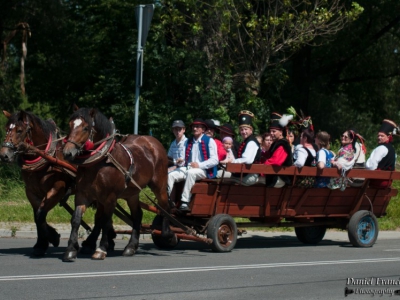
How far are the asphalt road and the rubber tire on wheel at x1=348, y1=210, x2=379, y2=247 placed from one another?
0.72 ft

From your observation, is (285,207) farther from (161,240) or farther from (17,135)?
(17,135)

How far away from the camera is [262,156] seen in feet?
45.5

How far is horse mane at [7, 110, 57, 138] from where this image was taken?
1162cm

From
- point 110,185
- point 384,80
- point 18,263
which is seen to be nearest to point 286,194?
point 110,185

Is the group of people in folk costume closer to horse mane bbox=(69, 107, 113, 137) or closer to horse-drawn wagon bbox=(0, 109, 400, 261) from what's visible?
horse-drawn wagon bbox=(0, 109, 400, 261)

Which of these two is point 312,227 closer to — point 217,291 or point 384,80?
point 217,291

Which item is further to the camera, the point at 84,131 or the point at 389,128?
the point at 389,128

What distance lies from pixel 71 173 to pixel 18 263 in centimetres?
150

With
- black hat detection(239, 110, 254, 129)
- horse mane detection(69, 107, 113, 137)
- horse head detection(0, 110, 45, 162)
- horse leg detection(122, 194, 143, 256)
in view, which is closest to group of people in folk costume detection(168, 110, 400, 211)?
black hat detection(239, 110, 254, 129)

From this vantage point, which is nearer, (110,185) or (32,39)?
(110,185)

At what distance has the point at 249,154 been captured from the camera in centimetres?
1317

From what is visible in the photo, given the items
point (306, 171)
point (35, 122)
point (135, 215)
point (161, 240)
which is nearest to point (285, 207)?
point (306, 171)

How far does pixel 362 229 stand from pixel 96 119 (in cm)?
526

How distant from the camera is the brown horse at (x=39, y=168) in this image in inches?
456
